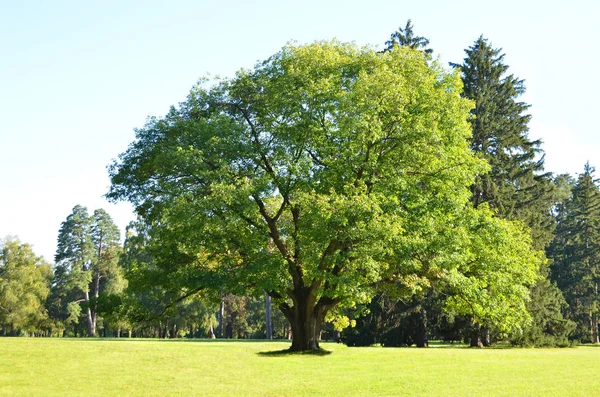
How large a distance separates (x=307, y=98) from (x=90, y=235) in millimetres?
71513

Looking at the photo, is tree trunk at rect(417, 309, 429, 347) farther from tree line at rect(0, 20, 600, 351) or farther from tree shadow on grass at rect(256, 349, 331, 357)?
tree shadow on grass at rect(256, 349, 331, 357)

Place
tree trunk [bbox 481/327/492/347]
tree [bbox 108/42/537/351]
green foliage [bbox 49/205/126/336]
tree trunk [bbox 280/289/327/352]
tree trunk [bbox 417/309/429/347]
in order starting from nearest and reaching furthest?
1. tree [bbox 108/42/537/351]
2. tree trunk [bbox 280/289/327/352]
3. tree trunk [bbox 481/327/492/347]
4. tree trunk [bbox 417/309/429/347]
5. green foliage [bbox 49/205/126/336]

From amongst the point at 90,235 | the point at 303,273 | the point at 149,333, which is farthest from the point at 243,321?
the point at 303,273

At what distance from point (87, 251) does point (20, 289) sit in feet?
45.2

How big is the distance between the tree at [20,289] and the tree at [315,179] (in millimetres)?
53634

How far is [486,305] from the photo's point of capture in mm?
25594

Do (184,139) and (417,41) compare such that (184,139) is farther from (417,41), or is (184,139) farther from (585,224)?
(585,224)

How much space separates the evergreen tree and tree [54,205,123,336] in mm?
61006

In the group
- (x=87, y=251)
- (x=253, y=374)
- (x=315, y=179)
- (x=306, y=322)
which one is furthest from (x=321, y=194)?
(x=87, y=251)

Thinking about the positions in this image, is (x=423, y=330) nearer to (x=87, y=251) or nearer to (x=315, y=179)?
(x=315, y=179)

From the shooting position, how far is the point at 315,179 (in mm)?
26266

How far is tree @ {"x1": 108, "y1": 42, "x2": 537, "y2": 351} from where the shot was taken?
2450 centimetres

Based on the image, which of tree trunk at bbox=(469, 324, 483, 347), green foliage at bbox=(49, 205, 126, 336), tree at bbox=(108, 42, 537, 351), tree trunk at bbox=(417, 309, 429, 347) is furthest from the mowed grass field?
green foliage at bbox=(49, 205, 126, 336)

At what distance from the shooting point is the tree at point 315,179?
80.4 ft
